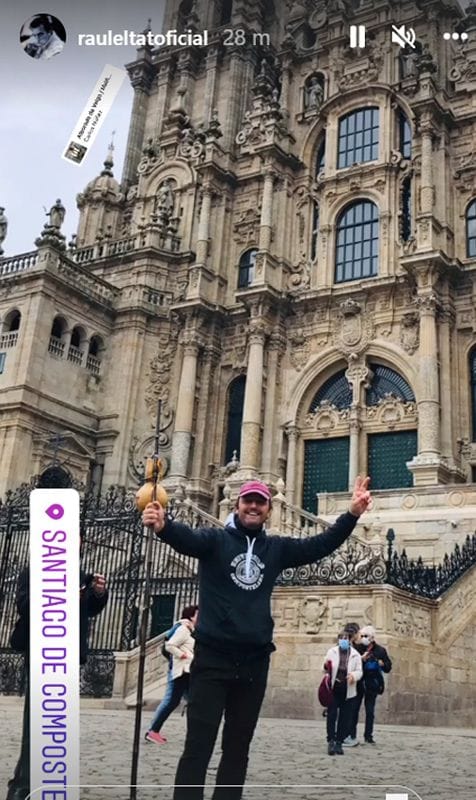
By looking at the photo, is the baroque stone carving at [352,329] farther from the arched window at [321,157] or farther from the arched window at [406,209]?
the arched window at [321,157]

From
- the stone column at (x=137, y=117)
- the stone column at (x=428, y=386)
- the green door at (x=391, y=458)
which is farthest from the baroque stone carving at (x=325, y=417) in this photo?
the stone column at (x=137, y=117)

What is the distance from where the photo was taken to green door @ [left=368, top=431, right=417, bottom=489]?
26516mm

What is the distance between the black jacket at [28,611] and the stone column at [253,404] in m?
21.8

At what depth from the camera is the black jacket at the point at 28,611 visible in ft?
17.1

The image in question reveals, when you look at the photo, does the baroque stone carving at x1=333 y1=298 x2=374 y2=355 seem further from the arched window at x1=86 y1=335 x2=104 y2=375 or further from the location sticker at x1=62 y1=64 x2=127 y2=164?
the location sticker at x1=62 y1=64 x2=127 y2=164

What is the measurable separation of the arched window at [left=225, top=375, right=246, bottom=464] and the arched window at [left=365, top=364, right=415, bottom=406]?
491 centimetres

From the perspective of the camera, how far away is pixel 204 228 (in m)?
32.1

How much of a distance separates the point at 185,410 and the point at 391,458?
746 cm

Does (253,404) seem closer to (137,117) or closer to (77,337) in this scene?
(77,337)

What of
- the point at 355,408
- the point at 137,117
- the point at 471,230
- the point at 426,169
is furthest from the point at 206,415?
the point at 137,117

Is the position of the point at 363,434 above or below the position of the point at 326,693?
above

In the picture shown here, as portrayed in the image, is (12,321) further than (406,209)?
No

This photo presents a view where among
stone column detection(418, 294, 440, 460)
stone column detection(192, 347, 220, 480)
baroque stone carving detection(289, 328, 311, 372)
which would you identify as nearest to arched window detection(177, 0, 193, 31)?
stone column detection(192, 347, 220, 480)

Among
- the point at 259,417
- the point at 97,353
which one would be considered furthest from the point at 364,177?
the point at 97,353
